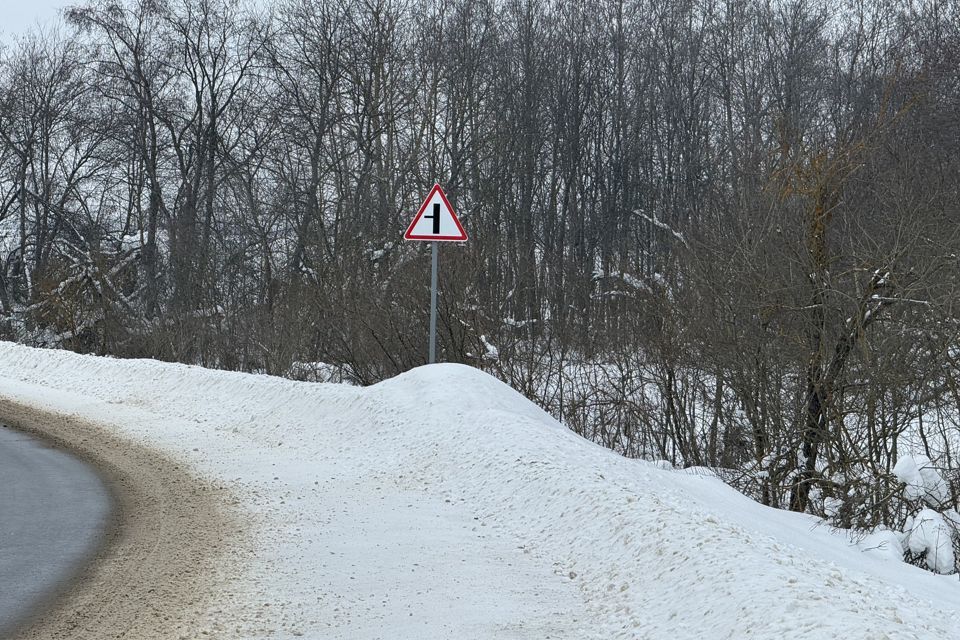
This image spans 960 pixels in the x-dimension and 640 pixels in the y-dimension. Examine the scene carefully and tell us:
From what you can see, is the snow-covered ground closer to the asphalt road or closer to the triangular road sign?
the asphalt road

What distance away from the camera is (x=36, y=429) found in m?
14.0

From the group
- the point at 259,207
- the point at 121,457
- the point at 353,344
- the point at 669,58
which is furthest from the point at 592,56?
the point at 121,457

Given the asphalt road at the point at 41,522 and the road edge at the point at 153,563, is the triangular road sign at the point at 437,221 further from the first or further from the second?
the asphalt road at the point at 41,522

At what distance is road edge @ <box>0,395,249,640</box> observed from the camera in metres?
5.66

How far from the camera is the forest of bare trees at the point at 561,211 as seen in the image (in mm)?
12734

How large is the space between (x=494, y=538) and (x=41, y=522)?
12.9 feet

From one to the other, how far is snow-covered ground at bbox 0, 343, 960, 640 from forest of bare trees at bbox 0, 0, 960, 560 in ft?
10.5

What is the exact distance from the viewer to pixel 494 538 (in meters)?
7.85

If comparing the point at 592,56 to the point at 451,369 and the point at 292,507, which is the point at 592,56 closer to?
the point at 451,369

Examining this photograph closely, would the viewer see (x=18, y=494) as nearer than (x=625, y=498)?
No

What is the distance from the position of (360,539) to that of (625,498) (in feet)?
6.85

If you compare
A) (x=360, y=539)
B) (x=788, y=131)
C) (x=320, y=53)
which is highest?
(x=320, y=53)

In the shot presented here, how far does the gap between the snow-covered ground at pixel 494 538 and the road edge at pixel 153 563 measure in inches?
8.6

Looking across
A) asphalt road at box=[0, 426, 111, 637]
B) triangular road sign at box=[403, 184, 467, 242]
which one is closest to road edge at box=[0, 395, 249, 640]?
asphalt road at box=[0, 426, 111, 637]
